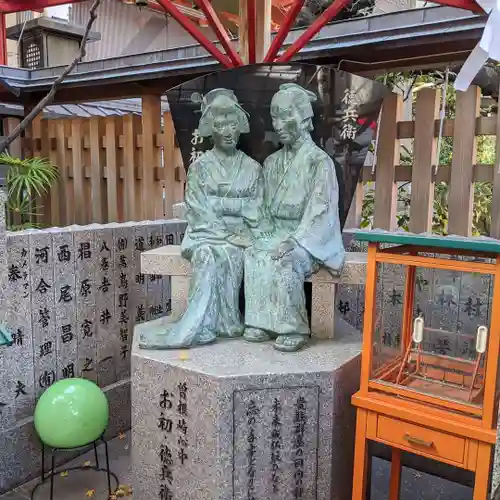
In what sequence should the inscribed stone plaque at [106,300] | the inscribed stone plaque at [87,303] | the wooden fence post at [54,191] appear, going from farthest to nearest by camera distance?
1. the wooden fence post at [54,191]
2. the inscribed stone plaque at [106,300]
3. the inscribed stone plaque at [87,303]

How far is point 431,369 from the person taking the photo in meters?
2.58

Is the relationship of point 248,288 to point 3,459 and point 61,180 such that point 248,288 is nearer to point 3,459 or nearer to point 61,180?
point 3,459

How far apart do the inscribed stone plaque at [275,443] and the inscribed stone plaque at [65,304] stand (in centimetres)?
167

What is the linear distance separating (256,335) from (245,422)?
606mm

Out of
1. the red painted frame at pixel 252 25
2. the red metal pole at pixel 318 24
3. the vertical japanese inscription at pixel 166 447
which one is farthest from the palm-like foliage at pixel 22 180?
the vertical japanese inscription at pixel 166 447

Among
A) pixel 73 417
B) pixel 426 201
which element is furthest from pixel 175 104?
pixel 73 417

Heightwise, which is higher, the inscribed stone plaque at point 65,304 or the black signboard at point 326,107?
the black signboard at point 326,107

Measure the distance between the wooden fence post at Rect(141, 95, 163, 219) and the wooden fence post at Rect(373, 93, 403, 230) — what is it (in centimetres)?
246

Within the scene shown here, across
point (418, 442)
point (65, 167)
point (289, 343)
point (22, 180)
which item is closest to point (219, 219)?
point (289, 343)

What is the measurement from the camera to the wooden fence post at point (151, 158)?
5.47 metres

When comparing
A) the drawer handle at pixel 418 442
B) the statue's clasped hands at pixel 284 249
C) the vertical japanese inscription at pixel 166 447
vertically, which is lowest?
the vertical japanese inscription at pixel 166 447

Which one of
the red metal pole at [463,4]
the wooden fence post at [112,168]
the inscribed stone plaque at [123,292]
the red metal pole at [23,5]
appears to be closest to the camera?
the red metal pole at [463,4]

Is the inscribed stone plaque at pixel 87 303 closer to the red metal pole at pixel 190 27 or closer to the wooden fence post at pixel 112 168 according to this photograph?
the red metal pole at pixel 190 27

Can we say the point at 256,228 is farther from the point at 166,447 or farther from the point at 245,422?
the point at 166,447
